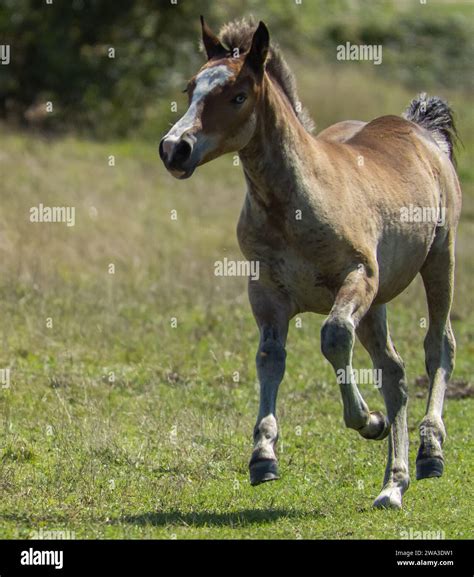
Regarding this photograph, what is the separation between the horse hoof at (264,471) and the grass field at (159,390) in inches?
12.1

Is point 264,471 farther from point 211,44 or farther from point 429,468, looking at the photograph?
point 211,44

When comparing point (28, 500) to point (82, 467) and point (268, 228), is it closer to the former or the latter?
point (82, 467)

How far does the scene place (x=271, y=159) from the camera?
7.87 m

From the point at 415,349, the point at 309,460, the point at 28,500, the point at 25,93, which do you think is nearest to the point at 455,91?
the point at 25,93

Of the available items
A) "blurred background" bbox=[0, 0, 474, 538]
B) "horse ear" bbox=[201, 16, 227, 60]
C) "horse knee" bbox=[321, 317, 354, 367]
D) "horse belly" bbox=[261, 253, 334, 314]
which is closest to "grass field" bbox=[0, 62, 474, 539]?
"blurred background" bbox=[0, 0, 474, 538]

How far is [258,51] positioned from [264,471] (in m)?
2.54

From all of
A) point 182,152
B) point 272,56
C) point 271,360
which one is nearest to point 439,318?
point 271,360

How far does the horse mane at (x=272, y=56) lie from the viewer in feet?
25.7

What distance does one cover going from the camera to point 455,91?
117 feet

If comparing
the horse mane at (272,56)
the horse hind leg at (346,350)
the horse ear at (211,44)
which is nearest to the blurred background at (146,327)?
the horse hind leg at (346,350)

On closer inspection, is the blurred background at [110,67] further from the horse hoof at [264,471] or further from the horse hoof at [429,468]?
the horse hoof at [264,471]

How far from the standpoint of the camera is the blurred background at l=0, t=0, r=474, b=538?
8391 millimetres
